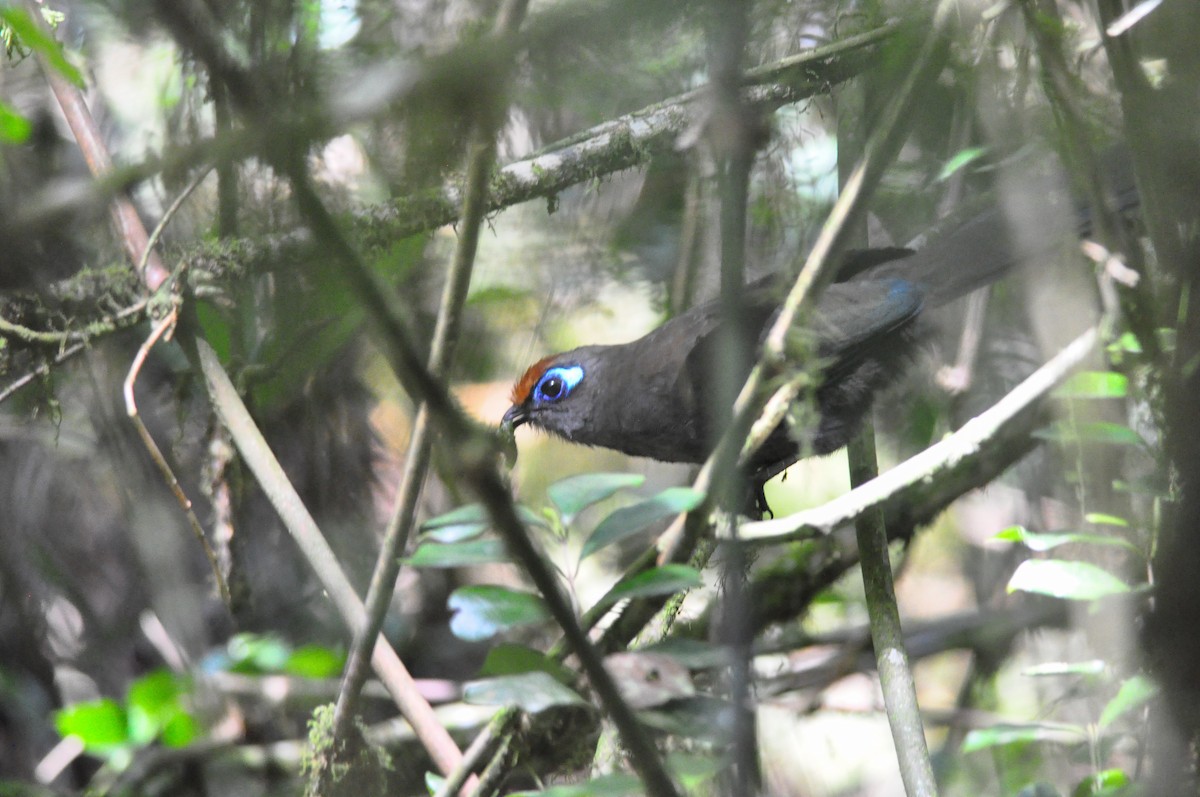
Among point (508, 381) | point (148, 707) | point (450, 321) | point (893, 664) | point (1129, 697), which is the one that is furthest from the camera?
point (508, 381)

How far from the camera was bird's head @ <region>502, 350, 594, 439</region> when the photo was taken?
3.34m

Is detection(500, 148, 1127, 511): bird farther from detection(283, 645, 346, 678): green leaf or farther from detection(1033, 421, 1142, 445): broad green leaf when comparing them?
detection(283, 645, 346, 678): green leaf

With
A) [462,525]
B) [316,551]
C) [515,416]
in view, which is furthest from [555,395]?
[462,525]

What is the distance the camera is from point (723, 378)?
883 millimetres

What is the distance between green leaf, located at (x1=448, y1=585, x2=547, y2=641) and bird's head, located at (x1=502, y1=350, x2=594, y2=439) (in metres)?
2.19

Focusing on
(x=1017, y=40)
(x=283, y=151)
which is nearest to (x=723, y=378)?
(x=283, y=151)

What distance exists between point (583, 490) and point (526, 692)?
295mm

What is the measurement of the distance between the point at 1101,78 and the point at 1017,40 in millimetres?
451

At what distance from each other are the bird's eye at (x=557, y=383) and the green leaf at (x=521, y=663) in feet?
7.33

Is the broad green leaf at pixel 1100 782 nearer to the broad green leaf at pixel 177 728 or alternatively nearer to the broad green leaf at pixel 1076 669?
the broad green leaf at pixel 1076 669

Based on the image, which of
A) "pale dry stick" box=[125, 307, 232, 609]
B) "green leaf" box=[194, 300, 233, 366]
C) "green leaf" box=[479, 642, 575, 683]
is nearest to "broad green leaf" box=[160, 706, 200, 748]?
"pale dry stick" box=[125, 307, 232, 609]

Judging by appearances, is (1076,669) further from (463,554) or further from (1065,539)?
(463,554)

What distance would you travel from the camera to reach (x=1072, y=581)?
182 centimetres

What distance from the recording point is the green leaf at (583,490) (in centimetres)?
120
